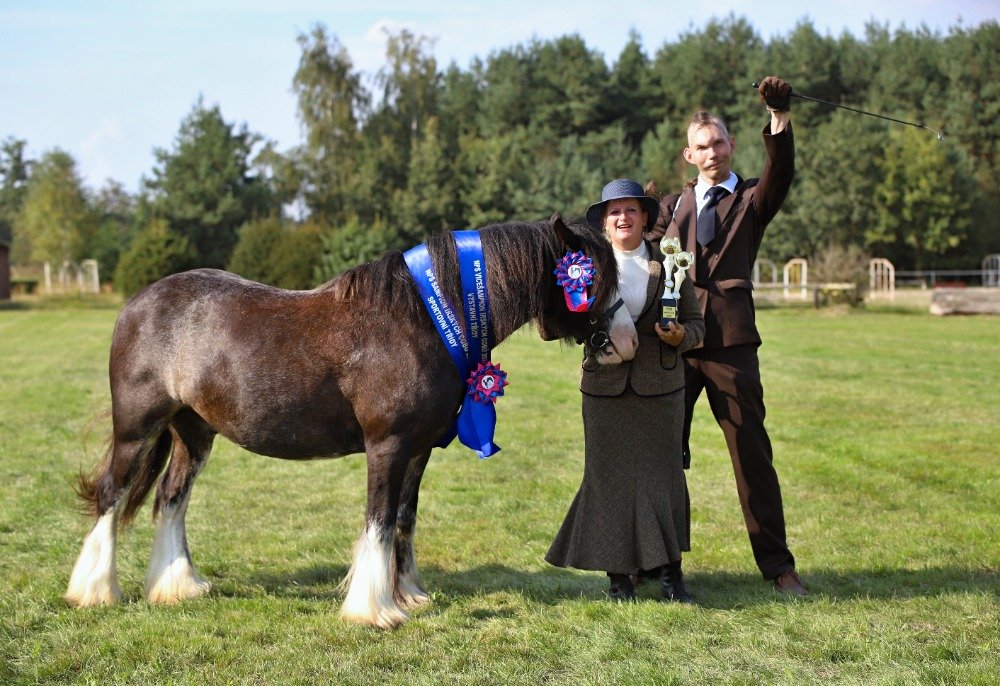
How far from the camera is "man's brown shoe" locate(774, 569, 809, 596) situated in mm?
4945

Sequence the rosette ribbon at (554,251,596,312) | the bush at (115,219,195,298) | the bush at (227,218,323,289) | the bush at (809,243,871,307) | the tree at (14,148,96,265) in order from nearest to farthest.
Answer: the rosette ribbon at (554,251,596,312)
the bush at (809,243,871,307)
the bush at (115,219,195,298)
the bush at (227,218,323,289)
the tree at (14,148,96,265)

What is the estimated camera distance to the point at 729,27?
57.2 m

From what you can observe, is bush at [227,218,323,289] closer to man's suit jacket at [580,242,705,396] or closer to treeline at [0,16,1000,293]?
treeline at [0,16,1000,293]

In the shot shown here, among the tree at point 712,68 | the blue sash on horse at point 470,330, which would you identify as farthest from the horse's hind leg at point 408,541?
the tree at point 712,68

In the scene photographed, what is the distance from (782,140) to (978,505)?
150 inches

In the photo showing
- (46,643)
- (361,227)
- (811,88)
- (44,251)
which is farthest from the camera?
(811,88)

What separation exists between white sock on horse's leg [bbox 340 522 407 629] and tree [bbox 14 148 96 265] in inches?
1841

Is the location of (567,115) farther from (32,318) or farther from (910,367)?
(910,367)

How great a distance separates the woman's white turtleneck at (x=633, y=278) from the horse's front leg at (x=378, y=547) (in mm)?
1327

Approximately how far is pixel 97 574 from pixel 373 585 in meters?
1.53

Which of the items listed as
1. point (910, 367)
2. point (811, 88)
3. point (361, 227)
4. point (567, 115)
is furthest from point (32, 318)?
point (811, 88)

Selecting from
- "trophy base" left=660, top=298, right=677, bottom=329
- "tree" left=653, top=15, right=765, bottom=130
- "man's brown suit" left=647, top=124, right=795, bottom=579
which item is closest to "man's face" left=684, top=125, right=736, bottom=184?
"man's brown suit" left=647, top=124, right=795, bottom=579

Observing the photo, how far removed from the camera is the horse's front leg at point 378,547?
4.38 metres

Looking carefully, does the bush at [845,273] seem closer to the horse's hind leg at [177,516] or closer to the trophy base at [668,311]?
the trophy base at [668,311]
